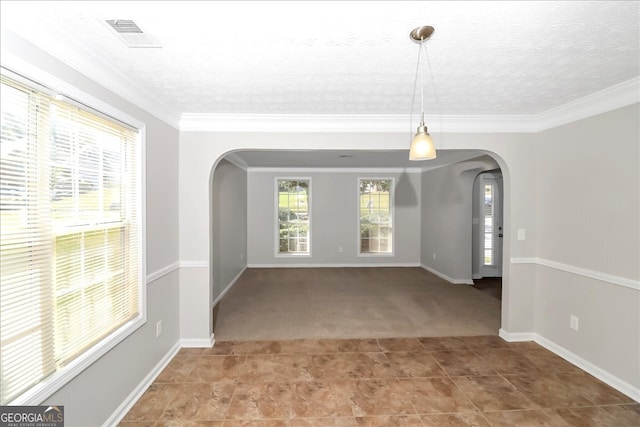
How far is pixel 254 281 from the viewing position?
19.4 feet

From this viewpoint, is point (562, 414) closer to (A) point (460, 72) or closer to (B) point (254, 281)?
(A) point (460, 72)

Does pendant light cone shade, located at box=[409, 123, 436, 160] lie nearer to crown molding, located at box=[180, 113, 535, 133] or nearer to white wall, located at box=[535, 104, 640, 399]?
crown molding, located at box=[180, 113, 535, 133]

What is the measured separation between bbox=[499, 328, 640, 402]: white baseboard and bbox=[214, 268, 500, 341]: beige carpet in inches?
10.2

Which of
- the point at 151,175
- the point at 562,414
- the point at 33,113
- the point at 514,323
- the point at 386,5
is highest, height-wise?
the point at 386,5

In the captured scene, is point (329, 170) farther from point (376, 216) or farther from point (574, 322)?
point (574, 322)

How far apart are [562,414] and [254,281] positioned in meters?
4.88

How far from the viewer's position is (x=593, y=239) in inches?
103

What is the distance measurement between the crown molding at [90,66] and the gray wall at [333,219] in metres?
4.55

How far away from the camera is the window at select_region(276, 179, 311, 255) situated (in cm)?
726

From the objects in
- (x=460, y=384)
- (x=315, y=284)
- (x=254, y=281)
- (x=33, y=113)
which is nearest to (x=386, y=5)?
(x=33, y=113)

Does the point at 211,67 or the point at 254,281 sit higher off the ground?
the point at 211,67

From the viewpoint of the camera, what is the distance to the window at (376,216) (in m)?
7.33

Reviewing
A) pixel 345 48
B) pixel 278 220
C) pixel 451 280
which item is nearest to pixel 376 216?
pixel 451 280

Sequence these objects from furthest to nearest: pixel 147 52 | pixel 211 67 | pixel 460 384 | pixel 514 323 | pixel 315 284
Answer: pixel 315 284, pixel 514 323, pixel 460 384, pixel 211 67, pixel 147 52
